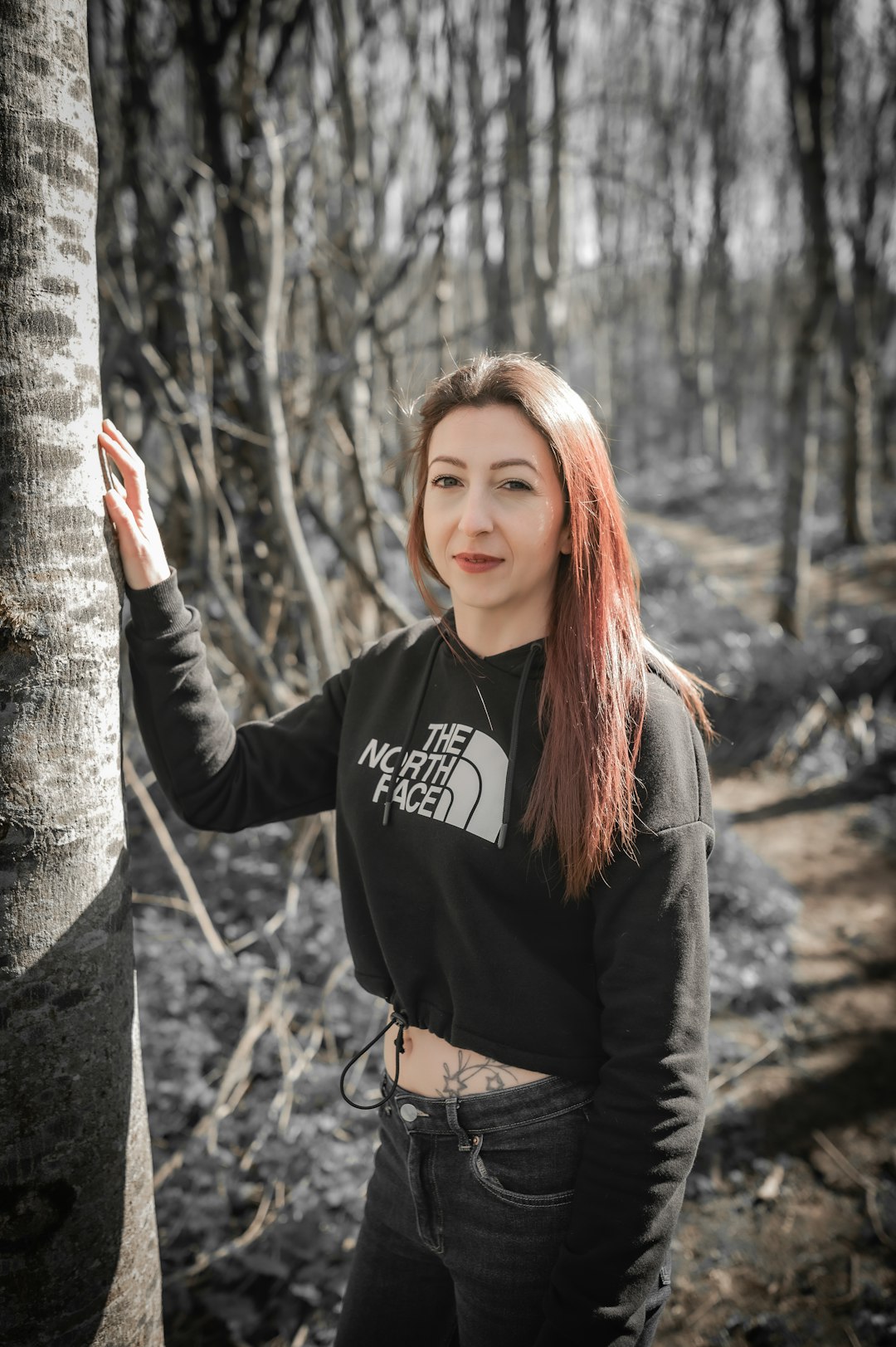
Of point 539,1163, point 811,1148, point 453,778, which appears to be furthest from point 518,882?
point 811,1148

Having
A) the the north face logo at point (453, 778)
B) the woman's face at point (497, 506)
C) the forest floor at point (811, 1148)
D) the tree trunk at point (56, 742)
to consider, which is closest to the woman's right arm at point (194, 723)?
the tree trunk at point (56, 742)

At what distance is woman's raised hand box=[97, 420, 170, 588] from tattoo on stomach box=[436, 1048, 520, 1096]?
951 millimetres

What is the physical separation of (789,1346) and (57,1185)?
6.87 ft

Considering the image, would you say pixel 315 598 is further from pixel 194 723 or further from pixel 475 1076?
pixel 475 1076

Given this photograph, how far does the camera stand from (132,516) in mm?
1382

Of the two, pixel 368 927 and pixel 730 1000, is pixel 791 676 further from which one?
pixel 368 927

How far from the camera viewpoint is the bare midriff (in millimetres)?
1353

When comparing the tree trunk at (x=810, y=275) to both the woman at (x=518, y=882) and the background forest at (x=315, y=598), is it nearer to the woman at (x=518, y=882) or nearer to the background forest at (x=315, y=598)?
the background forest at (x=315, y=598)

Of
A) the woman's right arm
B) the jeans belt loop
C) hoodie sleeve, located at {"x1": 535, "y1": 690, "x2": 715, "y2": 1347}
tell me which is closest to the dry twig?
the woman's right arm

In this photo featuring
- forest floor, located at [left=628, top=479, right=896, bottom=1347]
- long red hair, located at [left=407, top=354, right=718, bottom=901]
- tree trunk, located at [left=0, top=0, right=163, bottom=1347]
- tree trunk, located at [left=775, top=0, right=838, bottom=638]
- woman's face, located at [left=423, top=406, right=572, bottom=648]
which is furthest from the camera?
tree trunk, located at [left=775, top=0, right=838, bottom=638]

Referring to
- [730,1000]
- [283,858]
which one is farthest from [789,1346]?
[283,858]

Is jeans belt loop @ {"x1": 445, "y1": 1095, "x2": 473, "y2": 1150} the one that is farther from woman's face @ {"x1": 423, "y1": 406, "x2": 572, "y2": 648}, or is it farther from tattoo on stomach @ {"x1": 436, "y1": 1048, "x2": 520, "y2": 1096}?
woman's face @ {"x1": 423, "y1": 406, "x2": 572, "y2": 648}

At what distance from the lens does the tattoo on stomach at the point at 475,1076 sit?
1352 millimetres

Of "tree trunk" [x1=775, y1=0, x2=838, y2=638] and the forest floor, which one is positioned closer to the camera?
the forest floor
